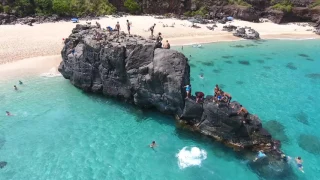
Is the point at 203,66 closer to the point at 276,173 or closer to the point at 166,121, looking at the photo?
the point at 166,121

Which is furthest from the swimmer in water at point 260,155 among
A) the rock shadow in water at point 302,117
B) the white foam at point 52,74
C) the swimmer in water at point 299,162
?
the white foam at point 52,74

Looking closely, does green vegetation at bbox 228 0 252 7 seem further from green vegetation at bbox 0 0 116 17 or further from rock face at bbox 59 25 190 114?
rock face at bbox 59 25 190 114

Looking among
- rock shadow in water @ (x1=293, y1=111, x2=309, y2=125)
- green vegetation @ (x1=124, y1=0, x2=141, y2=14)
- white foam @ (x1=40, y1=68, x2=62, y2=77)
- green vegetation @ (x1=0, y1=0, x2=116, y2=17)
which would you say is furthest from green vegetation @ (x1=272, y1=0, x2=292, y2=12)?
white foam @ (x1=40, y1=68, x2=62, y2=77)

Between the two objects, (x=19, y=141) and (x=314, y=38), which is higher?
(x=314, y=38)

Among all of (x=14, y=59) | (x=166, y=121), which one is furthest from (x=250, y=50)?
(x=14, y=59)

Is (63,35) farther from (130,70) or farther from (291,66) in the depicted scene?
(291,66)

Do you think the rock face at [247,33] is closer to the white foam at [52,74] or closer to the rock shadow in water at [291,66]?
the rock shadow in water at [291,66]

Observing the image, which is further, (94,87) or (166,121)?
(94,87)

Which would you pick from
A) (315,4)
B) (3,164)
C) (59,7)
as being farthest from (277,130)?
(315,4)
